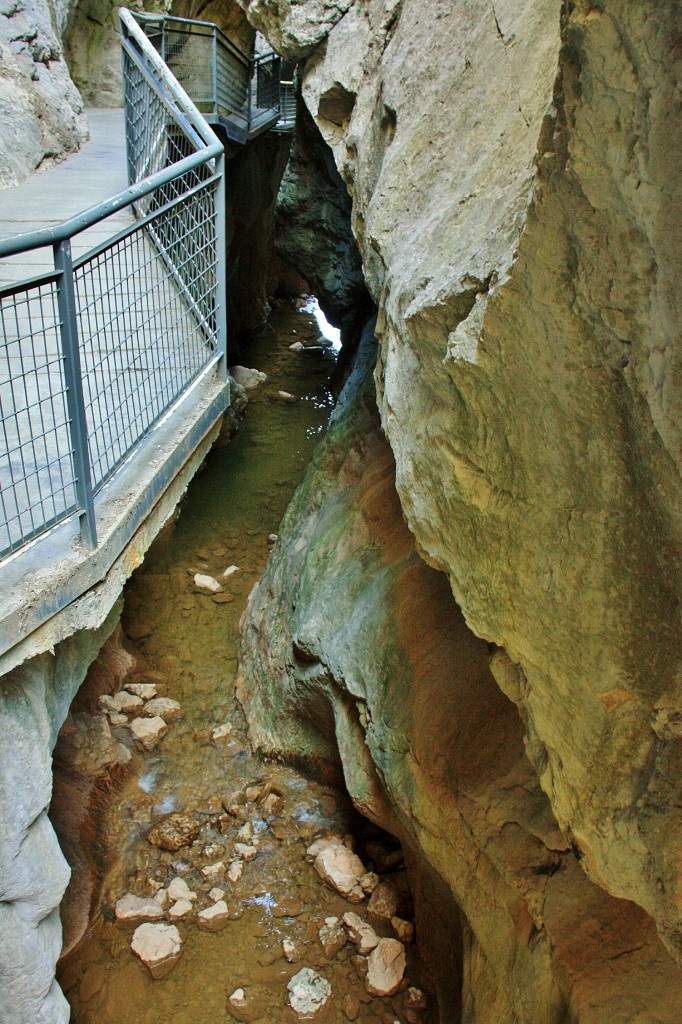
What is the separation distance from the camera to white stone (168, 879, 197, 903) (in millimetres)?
3846

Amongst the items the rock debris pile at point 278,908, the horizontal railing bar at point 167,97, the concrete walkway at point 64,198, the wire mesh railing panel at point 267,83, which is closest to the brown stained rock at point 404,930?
the rock debris pile at point 278,908

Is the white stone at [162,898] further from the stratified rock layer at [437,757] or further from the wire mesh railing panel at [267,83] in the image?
the wire mesh railing panel at [267,83]

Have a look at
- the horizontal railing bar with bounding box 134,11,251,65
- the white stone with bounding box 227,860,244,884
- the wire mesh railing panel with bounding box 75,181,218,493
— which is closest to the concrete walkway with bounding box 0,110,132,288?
the wire mesh railing panel with bounding box 75,181,218,493

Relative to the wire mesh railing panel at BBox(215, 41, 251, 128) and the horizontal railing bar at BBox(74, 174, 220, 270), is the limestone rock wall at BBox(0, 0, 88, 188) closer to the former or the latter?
the wire mesh railing panel at BBox(215, 41, 251, 128)

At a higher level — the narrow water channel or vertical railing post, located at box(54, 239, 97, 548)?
vertical railing post, located at box(54, 239, 97, 548)

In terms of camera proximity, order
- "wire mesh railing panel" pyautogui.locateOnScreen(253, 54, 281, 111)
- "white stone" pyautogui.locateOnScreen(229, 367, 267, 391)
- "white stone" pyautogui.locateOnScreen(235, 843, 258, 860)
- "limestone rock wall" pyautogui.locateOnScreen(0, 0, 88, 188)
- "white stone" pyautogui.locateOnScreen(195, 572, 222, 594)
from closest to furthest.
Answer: "white stone" pyautogui.locateOnScreen(235, 843, 258, 860)
"white stone" pyautogui.locateOnScreen(195, 572, 222, 594)
"limestone rock wall" pyautogui.locateOnScreen(0, 0, 88, 188)
"white stone" pyautogui.locateOnScreen(229, 367, 267, 391)
"wire mesh railing panel" pyautogui.locateOnScreen(253, 54, 281, 111)

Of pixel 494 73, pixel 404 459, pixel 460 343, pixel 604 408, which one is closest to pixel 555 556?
pixel 604 408

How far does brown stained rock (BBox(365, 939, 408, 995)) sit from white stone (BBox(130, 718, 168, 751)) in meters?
1.78

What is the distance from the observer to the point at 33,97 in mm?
6746

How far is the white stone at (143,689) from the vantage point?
5.03 metres

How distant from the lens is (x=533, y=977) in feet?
8.11

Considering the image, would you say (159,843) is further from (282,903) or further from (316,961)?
(316,961)

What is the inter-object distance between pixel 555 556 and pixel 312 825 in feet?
9.33

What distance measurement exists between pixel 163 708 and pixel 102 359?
259cm
